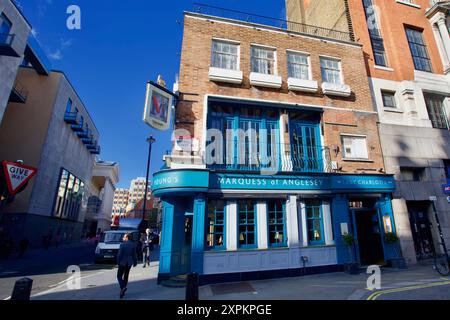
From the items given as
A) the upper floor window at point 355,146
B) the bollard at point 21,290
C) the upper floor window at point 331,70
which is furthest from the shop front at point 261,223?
the upper floor window at point 331,70

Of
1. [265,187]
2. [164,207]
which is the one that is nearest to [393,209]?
[265,187]

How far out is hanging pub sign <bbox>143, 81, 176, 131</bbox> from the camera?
30.1ft

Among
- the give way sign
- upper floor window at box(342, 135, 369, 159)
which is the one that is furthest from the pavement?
upper floor window at box(342, 135, 369, 159)

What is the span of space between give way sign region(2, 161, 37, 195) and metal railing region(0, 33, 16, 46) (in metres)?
14.0

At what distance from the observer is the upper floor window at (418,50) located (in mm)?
15071

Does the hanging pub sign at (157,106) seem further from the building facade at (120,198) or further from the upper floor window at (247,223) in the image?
the building facade at (120,198)

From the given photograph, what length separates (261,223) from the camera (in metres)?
9.23

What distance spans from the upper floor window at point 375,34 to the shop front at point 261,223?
329 inches

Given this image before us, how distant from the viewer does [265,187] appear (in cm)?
935

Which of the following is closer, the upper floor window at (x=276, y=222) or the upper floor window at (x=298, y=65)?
the upper floor window at (x=276, y=222)

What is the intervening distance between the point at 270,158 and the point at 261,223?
9.64ft
